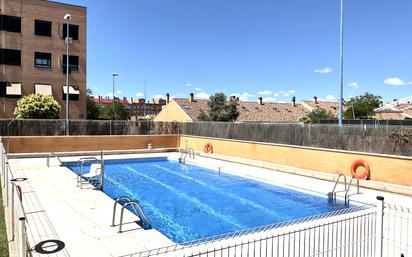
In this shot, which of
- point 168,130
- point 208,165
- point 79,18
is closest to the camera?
point 208,165

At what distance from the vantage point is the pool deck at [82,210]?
754 centimetres

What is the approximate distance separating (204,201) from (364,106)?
57143 millimetres

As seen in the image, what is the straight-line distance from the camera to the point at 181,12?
3453 centimetres

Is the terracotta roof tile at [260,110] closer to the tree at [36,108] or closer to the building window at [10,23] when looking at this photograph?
the tree at [36,108]

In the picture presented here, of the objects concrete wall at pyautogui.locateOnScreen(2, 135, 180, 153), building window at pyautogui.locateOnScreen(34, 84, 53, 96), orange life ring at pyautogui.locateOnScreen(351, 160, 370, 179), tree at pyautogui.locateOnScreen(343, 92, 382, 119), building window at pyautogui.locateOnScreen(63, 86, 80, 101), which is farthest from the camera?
tree at pyautogui.locateOnScreen(343, 92, 382, 119)

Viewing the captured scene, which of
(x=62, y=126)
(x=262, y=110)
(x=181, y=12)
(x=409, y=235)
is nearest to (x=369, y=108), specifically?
(x=262, y=110)

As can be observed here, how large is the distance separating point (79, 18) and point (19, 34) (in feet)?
21.9

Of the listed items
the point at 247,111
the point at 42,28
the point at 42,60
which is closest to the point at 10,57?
the point at 42,60

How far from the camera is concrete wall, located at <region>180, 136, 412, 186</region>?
13602 millimetres

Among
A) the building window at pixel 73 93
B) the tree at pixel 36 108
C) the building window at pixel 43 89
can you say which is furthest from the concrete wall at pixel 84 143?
the building window at pixel 73 93

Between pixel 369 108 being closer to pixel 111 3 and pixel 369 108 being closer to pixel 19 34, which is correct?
pixel 111 3

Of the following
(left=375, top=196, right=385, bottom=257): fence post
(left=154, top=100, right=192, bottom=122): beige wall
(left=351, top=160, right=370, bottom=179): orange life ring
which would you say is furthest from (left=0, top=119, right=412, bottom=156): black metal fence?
(left=154, top=100, right=192, bottom=122): beige wall

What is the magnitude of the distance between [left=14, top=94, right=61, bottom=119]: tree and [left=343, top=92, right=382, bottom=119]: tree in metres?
48.3

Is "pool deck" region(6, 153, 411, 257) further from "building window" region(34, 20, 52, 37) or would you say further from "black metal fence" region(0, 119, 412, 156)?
"building window" region(34, 20, 52, 37)
